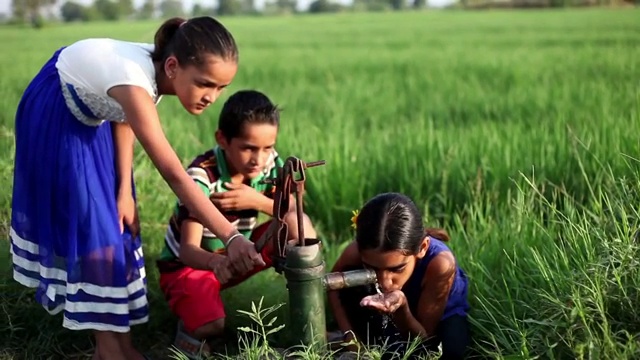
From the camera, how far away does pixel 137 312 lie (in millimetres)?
2648

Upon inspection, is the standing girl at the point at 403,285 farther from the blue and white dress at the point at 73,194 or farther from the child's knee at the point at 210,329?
the blue and white dress at the point at 73,194

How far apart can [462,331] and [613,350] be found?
652mm

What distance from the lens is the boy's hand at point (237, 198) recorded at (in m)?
2.77

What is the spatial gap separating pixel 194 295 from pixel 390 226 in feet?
2.75

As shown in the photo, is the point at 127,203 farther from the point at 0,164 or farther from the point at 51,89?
the point at 0,164

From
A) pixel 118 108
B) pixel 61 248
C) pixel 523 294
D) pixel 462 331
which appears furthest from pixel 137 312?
pixel 523 294

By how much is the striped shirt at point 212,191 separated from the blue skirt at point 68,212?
0.28 m

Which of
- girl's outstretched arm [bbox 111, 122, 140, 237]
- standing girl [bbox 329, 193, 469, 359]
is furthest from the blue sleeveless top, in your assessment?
girl's outstretched arm [bbox 111, 122, 140, 237]

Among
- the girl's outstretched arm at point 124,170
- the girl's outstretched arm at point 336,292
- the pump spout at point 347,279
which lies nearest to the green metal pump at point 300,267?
the pump spout at point 347,279

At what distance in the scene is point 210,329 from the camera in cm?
270

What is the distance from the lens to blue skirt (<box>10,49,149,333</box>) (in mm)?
2488

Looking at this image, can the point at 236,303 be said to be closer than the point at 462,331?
No

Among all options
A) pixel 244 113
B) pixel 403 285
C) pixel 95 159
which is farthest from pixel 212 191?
pixel 403 285

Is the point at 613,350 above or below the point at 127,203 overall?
below
